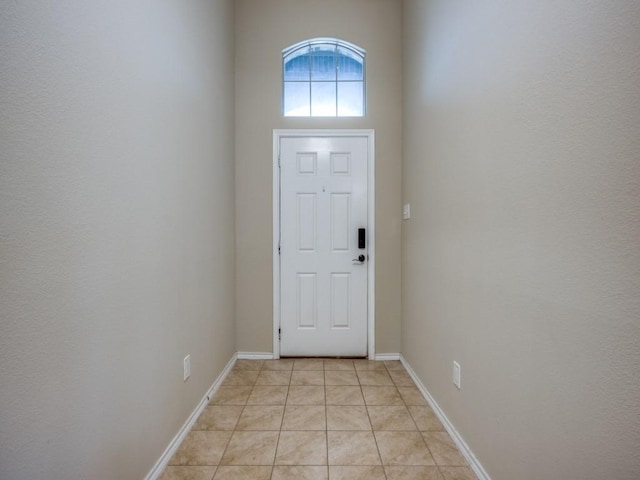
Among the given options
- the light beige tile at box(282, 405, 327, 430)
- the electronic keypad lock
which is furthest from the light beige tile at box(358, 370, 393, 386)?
the electronic keypad lock

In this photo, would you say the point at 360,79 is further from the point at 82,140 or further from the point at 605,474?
the point at 605,474

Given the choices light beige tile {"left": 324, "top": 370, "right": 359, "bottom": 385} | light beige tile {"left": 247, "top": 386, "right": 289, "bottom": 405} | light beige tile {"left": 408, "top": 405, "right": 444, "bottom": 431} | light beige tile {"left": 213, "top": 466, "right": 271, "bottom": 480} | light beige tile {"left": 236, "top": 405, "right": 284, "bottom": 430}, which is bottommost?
light beige tile {"left": 324, "top": 370, "right": 359, "bottom": 385}

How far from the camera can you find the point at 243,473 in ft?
5.17

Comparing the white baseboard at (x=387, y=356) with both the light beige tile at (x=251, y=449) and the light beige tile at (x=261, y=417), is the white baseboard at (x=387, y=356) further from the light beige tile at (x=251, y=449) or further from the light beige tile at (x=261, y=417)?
the light beige tile at (x=251, y=449)

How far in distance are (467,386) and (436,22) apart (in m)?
2.25

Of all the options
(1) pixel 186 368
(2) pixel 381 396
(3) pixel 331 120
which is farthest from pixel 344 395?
(3) pixel 331 120

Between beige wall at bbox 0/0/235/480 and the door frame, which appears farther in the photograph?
the door frame

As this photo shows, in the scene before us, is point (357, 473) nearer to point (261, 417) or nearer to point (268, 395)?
point (261, 417)

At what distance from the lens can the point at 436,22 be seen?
7.10 ft

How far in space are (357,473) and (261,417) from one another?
2.42 ft

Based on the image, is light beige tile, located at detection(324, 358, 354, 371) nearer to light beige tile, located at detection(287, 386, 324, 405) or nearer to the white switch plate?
light beige tile, located at detection(287, 386, 324, 405)

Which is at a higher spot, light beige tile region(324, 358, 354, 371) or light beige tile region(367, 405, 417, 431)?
light beige tile region(367, 405, 417, 431)

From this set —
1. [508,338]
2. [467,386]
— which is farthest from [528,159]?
[467,386]

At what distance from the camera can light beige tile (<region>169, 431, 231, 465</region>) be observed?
A: 1.66 m
